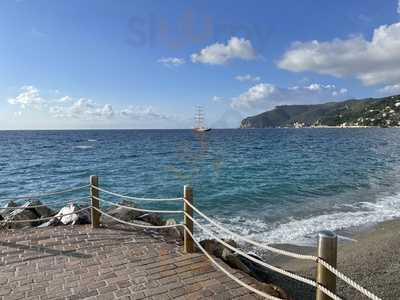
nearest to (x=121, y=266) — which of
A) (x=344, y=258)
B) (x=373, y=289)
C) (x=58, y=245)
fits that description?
(x=58, y=245)

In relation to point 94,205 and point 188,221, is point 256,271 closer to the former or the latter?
point 188,221

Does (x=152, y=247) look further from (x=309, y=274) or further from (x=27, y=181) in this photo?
(x=27, y=181)

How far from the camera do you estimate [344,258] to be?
9.20 meters

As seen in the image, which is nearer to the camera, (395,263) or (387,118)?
(395,263)

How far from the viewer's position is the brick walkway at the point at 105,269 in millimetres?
4629

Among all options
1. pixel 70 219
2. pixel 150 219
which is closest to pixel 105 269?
pixel 70 219

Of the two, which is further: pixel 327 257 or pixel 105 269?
pixel 105 269

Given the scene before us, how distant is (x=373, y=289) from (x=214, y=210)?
30.7ft

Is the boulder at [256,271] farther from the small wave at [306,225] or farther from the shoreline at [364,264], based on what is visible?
the small wave at [306,225]

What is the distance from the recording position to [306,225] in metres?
12.7

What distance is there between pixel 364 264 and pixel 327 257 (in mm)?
6977

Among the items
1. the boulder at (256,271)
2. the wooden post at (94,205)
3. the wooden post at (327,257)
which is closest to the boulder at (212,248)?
the boulder at (256,271)

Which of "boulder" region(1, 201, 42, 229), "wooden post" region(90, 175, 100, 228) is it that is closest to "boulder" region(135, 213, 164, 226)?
"wooden post" region(90, 175, 100, 228)

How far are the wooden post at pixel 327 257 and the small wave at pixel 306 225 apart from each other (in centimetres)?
812
